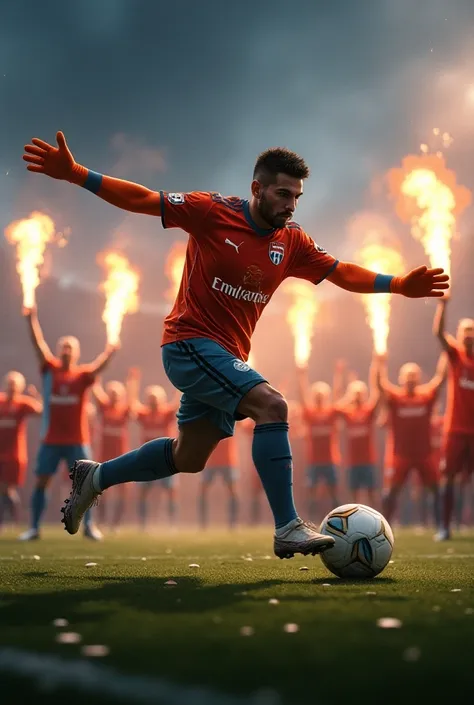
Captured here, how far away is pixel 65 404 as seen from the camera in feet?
33.1

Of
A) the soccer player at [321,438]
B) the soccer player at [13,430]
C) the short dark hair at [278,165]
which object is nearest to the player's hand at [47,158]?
the short dark hair at [278,165]

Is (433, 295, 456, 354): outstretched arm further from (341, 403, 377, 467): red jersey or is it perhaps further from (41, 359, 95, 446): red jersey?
(341, 403, 377, 467): red jersey

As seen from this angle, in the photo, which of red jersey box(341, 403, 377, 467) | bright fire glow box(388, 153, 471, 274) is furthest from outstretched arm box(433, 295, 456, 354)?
red jersey box(341, 403, 377, 467)

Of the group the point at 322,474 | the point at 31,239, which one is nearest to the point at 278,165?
the point at 31,239

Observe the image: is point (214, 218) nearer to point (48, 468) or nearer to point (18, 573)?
point (18, 573)

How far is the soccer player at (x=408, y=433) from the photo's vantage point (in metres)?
11.5

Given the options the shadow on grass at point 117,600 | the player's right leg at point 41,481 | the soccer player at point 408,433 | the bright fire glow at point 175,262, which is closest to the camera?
the shadow on grass at point 117,600

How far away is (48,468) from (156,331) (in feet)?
88.9

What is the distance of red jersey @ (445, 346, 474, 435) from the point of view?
368 inches

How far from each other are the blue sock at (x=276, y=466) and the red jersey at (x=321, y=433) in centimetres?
1110

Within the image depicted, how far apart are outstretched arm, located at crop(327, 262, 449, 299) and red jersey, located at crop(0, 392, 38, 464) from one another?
8696 mm

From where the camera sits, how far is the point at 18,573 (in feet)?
15.6

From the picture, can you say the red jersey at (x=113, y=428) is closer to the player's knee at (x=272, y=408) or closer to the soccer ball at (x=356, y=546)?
the soccer ball at (x=356, y=546)

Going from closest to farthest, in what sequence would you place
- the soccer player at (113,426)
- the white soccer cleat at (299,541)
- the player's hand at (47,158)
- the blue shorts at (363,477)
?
the white soccer cleat at (299,541), the player's hand at (47,158), the blue shorts at (363,477), the soccer player at (113,426)
